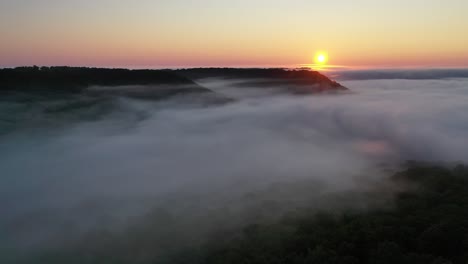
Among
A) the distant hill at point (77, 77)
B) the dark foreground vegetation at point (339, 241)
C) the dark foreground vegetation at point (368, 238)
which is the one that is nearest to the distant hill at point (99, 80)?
the distant hill at point (77, 77)

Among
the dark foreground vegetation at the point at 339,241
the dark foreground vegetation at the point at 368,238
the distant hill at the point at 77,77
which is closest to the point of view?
the dark foreground vegetation at the point at 368,238

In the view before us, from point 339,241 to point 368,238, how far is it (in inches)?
137

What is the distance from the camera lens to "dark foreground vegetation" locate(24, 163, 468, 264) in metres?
42.3

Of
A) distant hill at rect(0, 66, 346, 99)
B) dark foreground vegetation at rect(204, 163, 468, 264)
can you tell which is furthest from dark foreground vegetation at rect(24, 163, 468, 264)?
distant hill at rect(0, 66, 346, 99)

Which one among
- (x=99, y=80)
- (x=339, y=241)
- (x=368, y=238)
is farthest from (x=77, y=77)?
(x=368, y=238)

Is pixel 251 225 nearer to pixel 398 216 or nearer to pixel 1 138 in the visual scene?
pixel 398 216

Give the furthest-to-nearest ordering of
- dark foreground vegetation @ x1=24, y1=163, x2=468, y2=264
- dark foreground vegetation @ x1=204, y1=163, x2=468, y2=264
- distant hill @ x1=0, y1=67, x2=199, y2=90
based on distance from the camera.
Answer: distant hill @ x1=0, y1=67, x2=199, y2=90, dark foreground vegetation @ x1=24, y1=163, x2=468, y2=264, dark foreground vegetation @ x1=204, y1=163, x2=468, y2=264

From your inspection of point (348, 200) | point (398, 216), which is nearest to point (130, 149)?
point (348, 200)

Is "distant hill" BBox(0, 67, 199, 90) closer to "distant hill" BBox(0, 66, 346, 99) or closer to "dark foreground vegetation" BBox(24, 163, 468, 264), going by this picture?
"distant hill" BBox(0, 66, 346, 99)

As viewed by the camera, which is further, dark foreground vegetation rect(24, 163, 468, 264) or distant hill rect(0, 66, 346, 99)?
distant hill rect(0, 66, 346, 99)

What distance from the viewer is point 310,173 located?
100 meters

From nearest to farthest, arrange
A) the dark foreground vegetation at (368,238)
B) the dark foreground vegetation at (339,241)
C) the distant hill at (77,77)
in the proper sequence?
the dark foreground vegetation at (368,238) → the dark foreground vegetation at (339,241) → the distant hill at (77,77)

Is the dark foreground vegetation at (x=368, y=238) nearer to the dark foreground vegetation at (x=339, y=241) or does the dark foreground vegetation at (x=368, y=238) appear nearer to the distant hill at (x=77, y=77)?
Result: the dark foreground vegetation at (x=339, y=241)

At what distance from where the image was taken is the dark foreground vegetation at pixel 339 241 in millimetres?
42312
